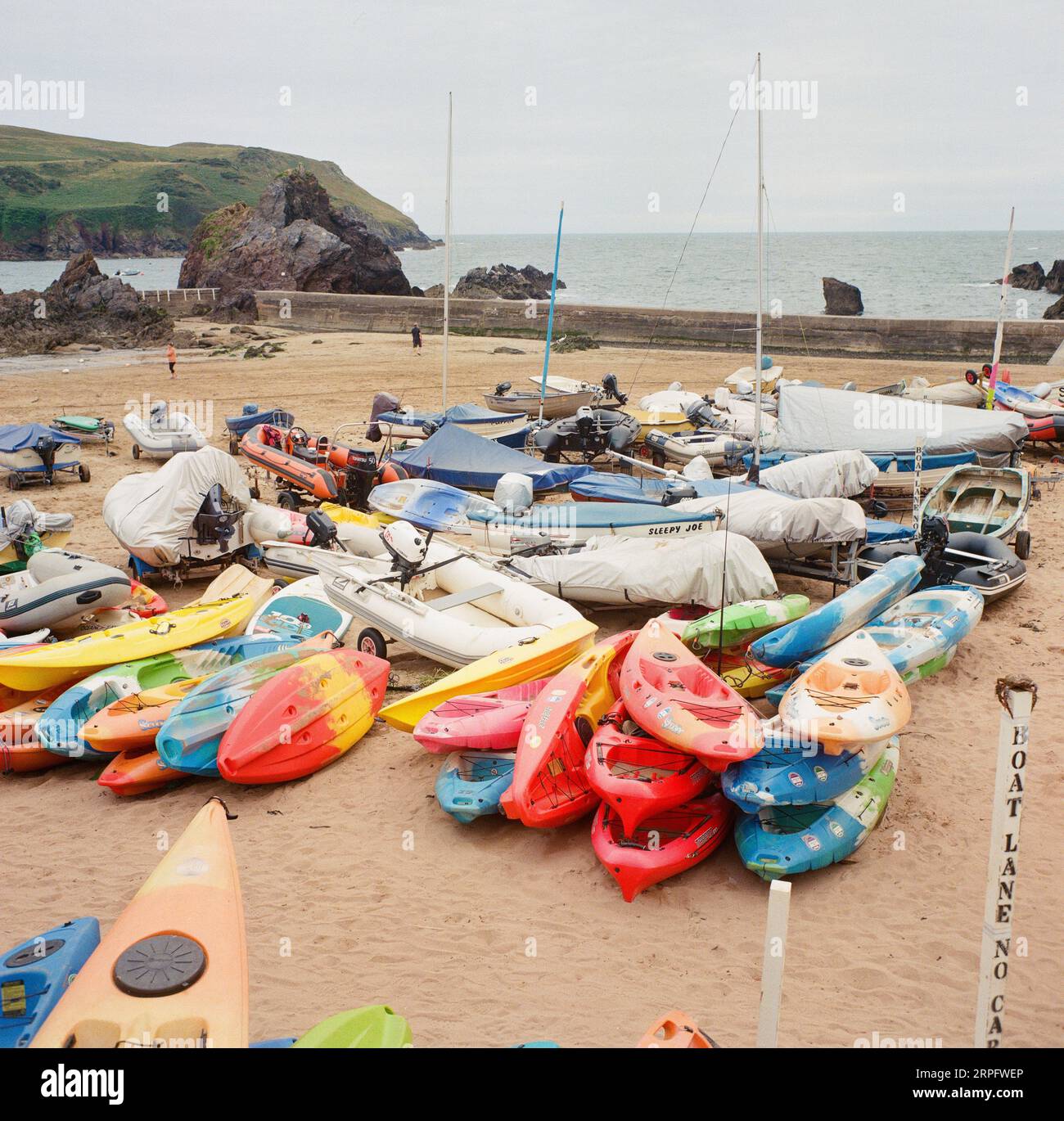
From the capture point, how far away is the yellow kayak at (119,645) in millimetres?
8211

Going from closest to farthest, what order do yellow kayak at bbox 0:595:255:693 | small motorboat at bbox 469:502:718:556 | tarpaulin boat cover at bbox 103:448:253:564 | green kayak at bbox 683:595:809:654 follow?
green kayak at bbox 683:595:809:654
yellow kayak at bbox 0:595:255:693
small motorboat at bbox 469:502:718:556
tarpaulin boat cover at bbox 103:448:253:564

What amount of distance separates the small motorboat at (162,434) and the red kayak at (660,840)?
40.5 feet

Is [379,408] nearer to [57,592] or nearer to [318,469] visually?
[318,469]

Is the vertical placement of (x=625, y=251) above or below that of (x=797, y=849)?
above

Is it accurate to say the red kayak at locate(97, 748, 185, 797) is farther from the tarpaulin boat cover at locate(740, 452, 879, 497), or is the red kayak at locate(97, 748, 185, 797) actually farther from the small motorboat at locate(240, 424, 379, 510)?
the tarpaulin boat cover at locate(740, 452, 879, 497)

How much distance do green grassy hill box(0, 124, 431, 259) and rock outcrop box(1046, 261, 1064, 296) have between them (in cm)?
7192

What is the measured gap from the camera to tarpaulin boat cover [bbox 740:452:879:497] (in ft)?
38.5

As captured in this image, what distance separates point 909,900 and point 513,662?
340 cm

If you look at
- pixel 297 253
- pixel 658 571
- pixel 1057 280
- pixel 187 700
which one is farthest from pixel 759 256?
pixel 1057 280

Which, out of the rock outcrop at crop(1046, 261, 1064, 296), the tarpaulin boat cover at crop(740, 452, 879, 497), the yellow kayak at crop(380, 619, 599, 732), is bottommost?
the yellow kayak at crop(380, 619, 599, 732)

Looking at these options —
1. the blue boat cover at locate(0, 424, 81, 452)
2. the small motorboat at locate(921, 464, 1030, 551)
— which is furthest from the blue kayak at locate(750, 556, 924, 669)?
the blue boat cover at locate(0, 424, 81, 452)
